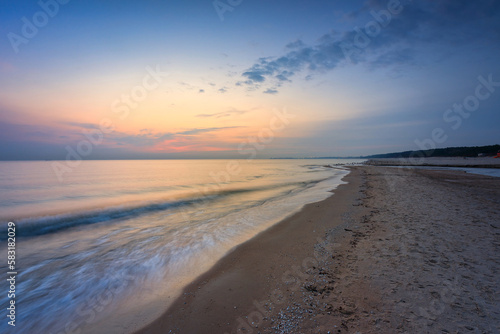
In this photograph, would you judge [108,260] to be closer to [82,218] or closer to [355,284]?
[355,284]

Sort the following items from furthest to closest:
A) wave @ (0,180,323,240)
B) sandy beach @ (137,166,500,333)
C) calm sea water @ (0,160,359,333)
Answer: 1. wave @ (0,180,323,240)
2. calm sea water @ (0,160,359,333)
3. sandy beach @ (137,166,500,333)

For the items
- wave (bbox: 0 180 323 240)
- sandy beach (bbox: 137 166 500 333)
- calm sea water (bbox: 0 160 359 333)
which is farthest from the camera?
wave (bbox: 0 180 323 240)

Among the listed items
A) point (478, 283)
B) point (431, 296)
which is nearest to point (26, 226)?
point (431, 296)

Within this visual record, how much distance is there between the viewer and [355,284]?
4324 millimetres

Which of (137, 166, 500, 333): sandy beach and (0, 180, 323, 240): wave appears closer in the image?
(137, 166, 500, 333): sandy beach

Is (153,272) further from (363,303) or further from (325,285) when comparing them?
(363,303)

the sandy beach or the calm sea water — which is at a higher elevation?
the sandy beach

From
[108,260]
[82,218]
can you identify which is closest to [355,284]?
[108,260]

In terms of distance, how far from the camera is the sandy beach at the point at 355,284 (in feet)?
11.0

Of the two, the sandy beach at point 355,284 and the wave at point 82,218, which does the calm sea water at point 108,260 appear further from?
the sandy beach at point 355,284

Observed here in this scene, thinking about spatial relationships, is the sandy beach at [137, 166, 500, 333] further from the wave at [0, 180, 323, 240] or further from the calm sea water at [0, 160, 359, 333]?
the wave at [0, 180, 323, 240]

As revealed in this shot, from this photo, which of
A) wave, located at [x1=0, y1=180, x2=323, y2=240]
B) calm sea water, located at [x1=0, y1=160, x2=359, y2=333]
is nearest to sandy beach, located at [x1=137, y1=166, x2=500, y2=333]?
calm sea water, located at [x1=0, y1=160, x2=359, y2=333]

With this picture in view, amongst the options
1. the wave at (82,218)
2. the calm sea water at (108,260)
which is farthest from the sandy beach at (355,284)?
the wave at (82,218)

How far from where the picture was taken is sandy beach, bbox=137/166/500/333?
132 inches
